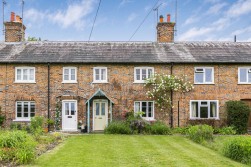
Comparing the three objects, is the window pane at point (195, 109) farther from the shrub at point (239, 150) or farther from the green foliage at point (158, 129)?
the shrub at point (239, 150)

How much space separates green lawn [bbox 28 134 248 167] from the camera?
13.0 m

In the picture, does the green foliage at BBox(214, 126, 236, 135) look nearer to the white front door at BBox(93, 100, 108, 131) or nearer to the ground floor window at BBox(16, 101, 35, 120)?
the white front door at BBox(93, 100, 108, 131)

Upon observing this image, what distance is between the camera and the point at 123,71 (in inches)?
1043

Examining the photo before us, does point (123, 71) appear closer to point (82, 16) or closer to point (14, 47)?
point (82, 16)

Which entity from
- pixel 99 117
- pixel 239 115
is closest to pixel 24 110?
pixel 99 117

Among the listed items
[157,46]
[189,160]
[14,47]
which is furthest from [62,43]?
[189,160]

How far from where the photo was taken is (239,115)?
82.3 feet

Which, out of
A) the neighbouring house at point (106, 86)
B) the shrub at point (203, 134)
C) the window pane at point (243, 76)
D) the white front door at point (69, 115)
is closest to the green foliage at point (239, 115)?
the neighbouring house at point (106, 86)

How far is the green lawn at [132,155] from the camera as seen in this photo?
13.0 metres

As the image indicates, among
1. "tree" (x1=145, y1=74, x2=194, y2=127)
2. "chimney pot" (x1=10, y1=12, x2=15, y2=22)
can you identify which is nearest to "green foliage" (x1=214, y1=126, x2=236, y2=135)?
"tree" (x1=145, y1=74, x2=194, y2=127)

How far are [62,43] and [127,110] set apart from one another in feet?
27.8

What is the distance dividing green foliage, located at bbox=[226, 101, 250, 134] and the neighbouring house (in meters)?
1.29

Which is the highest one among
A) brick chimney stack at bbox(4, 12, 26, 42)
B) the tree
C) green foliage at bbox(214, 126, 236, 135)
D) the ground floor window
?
brick chimney stack at bbox(4, 12, 26, 42)

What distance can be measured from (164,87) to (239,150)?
39.4 ft
